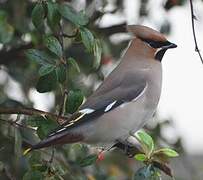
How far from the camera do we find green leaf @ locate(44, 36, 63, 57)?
244 centimetres

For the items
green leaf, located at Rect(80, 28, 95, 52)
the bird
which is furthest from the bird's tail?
green leaf, located at Rect(80, 28, 95, 52)

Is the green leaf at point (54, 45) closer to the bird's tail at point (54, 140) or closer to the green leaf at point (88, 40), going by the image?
the green leaf at point (88, 40)

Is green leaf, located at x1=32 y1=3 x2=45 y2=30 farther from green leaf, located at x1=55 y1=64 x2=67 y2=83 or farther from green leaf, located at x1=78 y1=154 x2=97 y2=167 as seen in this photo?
green leaf, located at x1=78 y1=154 x2=97 y2=167

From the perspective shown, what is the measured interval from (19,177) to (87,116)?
0.67 meters

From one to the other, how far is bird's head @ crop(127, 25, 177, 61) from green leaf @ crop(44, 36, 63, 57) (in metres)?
0.36

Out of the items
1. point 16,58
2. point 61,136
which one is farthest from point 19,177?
point 61,136

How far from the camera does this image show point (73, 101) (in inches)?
96.7

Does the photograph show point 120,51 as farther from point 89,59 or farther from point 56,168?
point 56,168

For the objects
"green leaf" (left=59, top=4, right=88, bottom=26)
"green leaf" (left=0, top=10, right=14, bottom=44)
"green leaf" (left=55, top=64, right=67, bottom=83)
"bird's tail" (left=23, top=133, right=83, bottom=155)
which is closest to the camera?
"bird's tail" (left=23, top=133, right=83, bottom=155)

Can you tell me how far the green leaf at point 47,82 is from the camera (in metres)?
2.44

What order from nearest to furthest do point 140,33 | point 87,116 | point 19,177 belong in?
point 87,116, point 140,33, point 19,177

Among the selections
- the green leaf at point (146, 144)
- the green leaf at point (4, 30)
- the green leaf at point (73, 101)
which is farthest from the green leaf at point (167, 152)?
the green leaf at point (4, 30)

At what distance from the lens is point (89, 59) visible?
3.56 metres

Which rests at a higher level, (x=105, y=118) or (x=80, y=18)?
(x=80, y=18)
